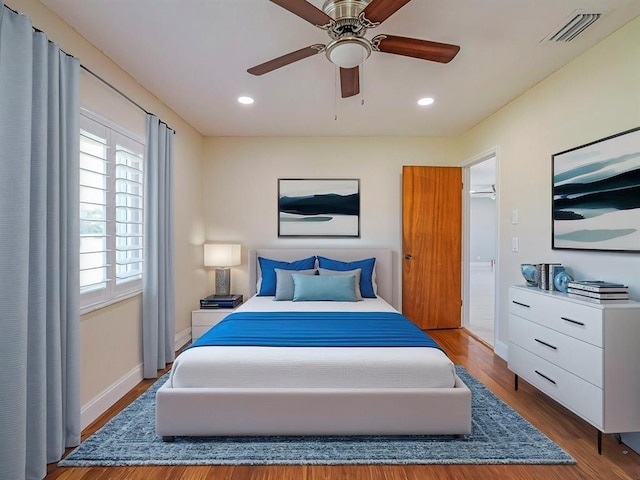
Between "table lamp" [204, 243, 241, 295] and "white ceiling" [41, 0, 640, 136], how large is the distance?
Answer: 150 centimetres

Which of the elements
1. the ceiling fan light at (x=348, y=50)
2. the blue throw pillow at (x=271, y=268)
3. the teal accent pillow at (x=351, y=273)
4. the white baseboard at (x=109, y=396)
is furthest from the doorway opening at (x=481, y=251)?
the white baseboard at (x=109, y=396)

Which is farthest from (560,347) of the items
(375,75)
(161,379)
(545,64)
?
(161,379)

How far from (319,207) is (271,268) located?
41.7 inches

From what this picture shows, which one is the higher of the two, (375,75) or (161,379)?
(375,75)

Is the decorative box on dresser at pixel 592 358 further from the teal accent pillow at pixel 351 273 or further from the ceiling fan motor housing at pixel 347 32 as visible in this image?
the ceiling fan motor housing at pixel 347 32

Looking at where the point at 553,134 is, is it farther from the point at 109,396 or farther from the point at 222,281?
the point at 109,396

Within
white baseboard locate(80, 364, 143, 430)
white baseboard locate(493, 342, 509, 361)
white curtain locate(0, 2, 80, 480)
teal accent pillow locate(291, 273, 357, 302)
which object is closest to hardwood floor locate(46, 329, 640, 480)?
white curtain locate(0, 2, 80, 480)

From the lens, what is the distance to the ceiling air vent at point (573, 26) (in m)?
2.06

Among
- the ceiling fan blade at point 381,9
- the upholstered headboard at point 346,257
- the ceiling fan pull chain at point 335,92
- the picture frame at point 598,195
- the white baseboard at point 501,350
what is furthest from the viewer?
the upholstered headboard at point 346,257

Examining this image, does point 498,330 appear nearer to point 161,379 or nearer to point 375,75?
point 375,75

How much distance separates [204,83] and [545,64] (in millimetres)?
2706

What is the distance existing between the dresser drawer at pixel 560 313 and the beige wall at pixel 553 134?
1.14 ft

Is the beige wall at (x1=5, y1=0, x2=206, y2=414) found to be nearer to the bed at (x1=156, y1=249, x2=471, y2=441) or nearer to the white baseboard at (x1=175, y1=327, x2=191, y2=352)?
the white baseboard at (x1=175, y1=327, x2=191, y2=352)

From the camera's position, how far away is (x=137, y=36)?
2.28m
